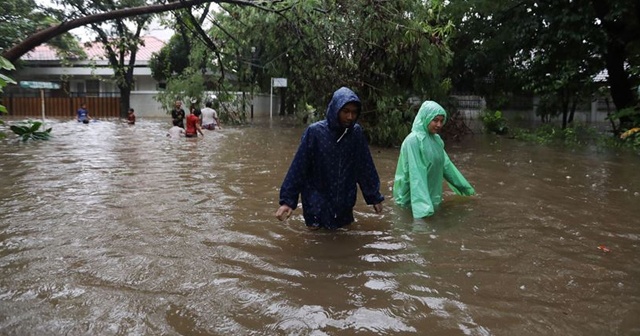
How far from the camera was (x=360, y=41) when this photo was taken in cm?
1100

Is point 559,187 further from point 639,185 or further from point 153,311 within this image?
point 153,311

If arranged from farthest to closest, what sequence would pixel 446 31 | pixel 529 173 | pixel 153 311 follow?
pixel 446 31, pixel 529 173, pixel 153 311

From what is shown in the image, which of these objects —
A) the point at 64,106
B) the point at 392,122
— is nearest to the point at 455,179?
the point at 392,122

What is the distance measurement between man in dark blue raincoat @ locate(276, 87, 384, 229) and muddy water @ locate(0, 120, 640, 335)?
10.1 inches

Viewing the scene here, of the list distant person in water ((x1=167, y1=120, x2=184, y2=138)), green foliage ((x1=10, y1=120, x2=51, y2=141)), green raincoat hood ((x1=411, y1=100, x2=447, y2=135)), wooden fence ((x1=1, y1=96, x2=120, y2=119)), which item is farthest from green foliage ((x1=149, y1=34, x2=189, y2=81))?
green raincoat hood ((x1=411, y1=100, x2=447, y2=135))

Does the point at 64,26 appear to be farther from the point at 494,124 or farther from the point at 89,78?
the point at 89,78

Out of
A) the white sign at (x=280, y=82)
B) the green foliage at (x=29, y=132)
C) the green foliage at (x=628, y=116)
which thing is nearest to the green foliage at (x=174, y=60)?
the white sign at (x=280, y=82)

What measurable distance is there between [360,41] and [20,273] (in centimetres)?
850

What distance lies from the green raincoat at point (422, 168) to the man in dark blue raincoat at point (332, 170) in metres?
0.70

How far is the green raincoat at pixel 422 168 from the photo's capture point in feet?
18.0

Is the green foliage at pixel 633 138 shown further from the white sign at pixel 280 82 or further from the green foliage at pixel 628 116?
the white sign at pixel 280 82

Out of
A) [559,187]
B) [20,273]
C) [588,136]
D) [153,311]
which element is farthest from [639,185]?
[588,136]

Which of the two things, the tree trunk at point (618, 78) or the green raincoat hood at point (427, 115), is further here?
the tree trunk at point (618, 78)

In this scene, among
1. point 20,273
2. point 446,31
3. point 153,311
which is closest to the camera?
point 153,311
